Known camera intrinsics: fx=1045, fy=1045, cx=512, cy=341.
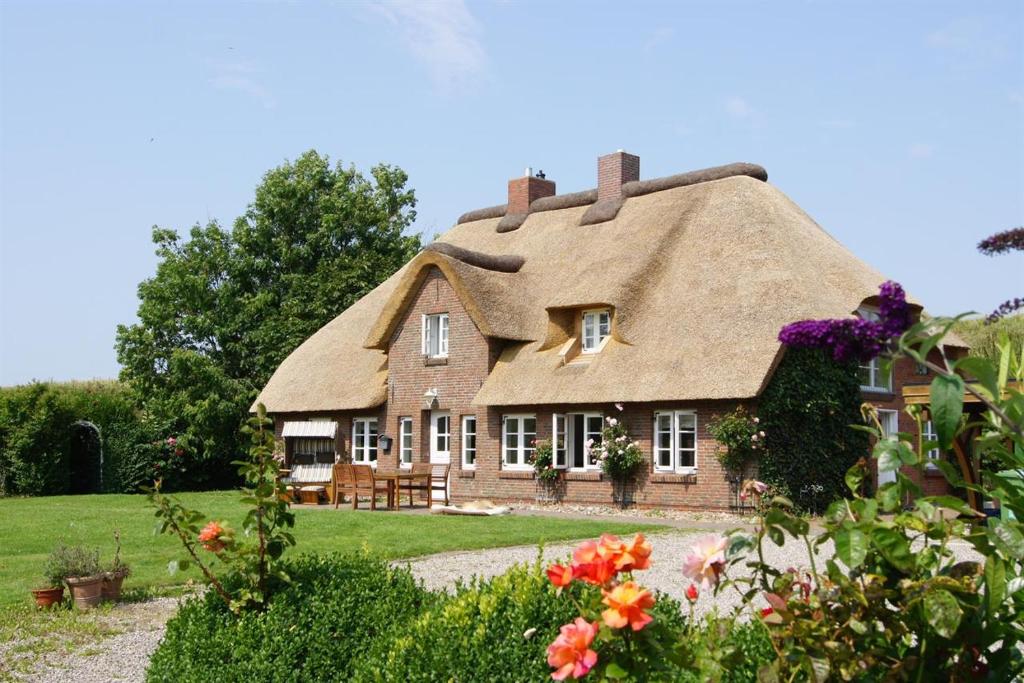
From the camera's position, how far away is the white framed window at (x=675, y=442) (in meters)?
21.0

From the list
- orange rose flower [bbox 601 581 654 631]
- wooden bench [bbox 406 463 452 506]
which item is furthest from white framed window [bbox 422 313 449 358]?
orange rose flower [bbox 601 581 654 631]

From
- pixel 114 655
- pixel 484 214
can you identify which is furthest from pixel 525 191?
pixel 114 655

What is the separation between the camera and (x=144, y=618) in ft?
31.8

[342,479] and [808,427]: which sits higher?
[808,427]

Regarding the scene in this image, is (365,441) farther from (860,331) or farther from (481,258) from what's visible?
(860,331)

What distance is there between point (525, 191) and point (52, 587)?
22.1 metres

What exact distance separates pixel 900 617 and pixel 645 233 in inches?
865

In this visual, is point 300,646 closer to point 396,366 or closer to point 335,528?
point 335,528

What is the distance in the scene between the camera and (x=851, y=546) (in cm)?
305

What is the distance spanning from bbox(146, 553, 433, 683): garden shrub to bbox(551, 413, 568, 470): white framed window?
54.3 ft

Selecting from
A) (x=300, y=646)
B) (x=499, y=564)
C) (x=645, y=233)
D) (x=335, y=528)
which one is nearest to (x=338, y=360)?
(x=645, y=233)

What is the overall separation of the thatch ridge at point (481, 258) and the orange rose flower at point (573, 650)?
2263 cm

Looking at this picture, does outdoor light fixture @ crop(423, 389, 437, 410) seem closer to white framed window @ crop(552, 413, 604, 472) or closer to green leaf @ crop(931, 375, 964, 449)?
white framed window @ crop(552, 413, 604, 472)

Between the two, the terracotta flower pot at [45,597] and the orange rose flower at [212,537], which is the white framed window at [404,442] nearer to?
the terracotta flower pot at [45,597]
